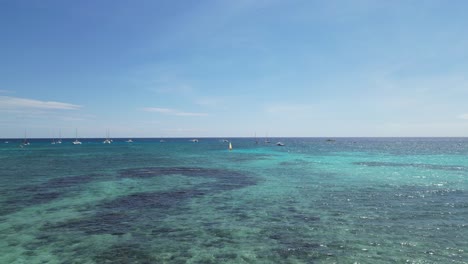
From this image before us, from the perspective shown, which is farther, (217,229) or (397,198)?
(397,198)

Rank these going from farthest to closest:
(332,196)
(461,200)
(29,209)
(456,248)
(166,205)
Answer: (332,196) < (461,200) < (166,205) < (29,209) < (456,248)

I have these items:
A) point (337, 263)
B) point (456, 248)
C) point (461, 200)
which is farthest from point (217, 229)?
point (461, 200)

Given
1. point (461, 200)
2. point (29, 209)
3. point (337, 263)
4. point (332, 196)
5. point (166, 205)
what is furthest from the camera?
point (332, 196)

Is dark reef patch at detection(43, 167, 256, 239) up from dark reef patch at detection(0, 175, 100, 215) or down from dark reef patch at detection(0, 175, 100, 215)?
down

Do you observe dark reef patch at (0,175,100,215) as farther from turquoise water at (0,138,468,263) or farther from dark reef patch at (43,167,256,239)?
dark reef patch at (43,167,256,239)

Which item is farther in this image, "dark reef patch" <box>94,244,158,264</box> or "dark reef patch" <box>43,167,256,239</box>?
"dark reef patch" <box>43,167,256,239</box>

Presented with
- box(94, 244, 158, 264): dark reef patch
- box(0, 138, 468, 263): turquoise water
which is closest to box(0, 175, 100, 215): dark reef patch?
box(0, 138, 468, 263): turquoise water

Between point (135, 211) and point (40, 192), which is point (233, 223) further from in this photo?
point (40, 192)

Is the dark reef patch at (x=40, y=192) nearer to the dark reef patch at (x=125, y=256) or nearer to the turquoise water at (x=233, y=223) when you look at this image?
the turquoise water at (x=233, y=223)

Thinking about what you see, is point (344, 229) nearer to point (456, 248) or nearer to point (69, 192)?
point (456, 248)

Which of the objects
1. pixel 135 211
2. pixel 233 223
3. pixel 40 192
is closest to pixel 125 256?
pixel 233 223

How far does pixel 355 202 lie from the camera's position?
2239cm

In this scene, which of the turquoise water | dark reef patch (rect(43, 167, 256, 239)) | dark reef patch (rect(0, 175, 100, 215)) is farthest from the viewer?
dark reef patch (rect(0, 175, 100, 215))

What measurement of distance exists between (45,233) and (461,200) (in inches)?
1183
